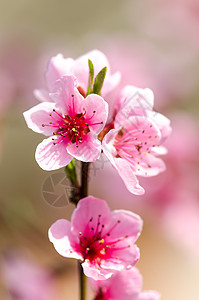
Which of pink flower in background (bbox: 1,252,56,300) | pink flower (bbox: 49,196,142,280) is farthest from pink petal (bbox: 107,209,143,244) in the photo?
pink flower in background (bbox: 1,252,56,300)

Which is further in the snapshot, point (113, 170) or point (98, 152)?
point (113, 170)

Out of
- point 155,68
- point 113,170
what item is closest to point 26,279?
point 113,170

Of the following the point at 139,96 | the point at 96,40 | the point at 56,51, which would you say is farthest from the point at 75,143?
the point at 96,40

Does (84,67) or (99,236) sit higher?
(84,67)

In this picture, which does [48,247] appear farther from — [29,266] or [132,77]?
[132,77]

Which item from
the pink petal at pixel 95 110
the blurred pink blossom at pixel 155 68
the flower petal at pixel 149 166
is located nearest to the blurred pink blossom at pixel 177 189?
the blurred pink blossom at pixel 155 68

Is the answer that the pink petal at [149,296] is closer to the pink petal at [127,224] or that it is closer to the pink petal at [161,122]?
the pink petal at [127,224]

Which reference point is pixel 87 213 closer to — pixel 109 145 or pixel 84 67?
pixel 109 145

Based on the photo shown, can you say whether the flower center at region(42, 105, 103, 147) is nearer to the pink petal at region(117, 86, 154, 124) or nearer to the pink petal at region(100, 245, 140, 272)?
the pink petal at region(117, 86, 154, 124)
